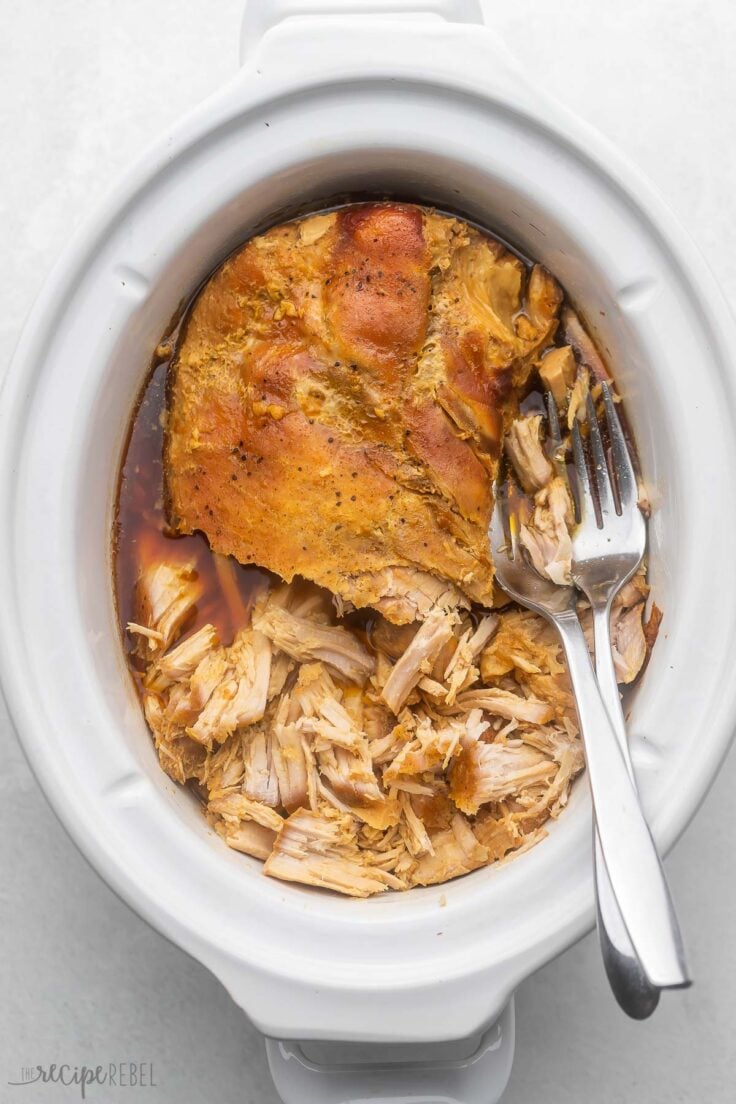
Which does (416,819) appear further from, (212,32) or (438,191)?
(212,32)

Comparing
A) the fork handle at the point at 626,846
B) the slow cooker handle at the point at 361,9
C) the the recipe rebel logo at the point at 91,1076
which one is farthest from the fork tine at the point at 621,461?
the the recipe rebel logo at the point at 91,1076

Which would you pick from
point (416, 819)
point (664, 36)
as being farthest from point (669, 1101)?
point (664, 36)

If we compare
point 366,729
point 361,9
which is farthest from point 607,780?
point 361,9

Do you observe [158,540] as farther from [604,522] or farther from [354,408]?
[604,522]

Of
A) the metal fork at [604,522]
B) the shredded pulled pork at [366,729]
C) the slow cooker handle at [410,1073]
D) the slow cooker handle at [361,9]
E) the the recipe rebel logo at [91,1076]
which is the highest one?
the slow cooker handle at [361,9]

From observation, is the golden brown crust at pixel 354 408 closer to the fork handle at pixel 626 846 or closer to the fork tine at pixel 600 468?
the fork tine at pixel 600 468

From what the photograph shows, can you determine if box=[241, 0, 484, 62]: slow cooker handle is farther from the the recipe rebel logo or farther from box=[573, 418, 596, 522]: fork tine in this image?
the the recipe rebel logo

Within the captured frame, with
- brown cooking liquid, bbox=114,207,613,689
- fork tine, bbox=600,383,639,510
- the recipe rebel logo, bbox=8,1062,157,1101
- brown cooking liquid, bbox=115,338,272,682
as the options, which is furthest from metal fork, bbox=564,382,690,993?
the recipe rebel logo, bbox=8,1062,157,1101
